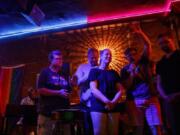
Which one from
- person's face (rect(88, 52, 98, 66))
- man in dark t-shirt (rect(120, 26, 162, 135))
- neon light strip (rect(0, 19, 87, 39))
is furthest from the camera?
neon light strip (rect(0, 19, 87, 39))

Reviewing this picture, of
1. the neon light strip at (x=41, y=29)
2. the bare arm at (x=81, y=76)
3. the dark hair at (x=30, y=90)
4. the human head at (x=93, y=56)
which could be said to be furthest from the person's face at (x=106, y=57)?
the dark hair at (x=30, y=90)

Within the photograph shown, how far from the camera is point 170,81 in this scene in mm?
2908

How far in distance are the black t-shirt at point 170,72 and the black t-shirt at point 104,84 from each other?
24.1 inches

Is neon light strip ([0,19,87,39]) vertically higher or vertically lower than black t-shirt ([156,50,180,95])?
higher

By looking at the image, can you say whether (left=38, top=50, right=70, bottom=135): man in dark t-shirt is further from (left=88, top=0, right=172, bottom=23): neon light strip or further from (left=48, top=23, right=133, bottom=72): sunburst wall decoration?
(left=88, top=0, right=172, bottom=23): neon light strip

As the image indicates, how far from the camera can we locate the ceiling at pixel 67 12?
4.81 m

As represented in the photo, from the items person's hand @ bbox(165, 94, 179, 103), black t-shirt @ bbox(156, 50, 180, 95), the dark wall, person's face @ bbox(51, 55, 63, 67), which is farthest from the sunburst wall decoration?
person's hand @ bbox(165, 94, 179, 103)

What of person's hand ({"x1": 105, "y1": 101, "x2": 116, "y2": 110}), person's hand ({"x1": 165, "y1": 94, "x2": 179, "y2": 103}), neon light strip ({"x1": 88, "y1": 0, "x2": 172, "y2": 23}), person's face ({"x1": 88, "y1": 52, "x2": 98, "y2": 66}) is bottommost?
person's hand ({"x1": 105, "y1": 101, "x2": 116, "y2": 110})

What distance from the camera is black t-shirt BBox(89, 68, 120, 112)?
310 cm

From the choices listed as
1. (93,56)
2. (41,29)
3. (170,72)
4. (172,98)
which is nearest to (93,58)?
(93,56)

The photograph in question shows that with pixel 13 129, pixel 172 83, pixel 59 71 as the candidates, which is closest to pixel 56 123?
pixel 59 71

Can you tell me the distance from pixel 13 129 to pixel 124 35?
3.27m

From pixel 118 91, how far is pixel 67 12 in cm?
276

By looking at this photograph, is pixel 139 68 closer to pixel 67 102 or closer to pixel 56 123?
pixel 67 102
